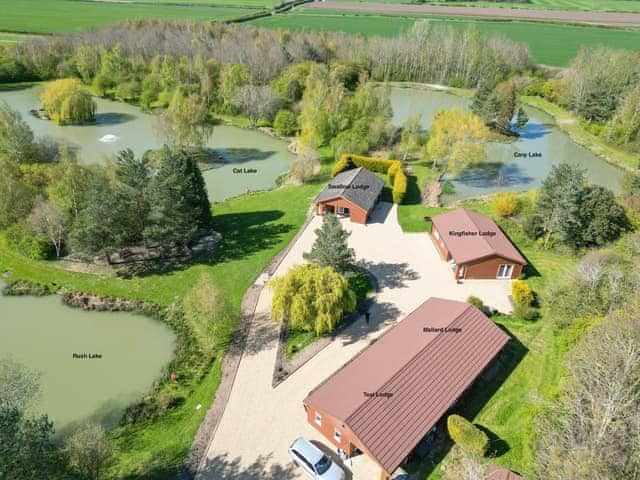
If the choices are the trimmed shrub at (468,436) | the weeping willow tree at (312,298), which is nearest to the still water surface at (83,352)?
the weeping willow tree at (312,298)

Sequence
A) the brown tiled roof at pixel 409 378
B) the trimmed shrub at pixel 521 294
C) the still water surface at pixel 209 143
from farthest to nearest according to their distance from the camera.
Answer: the still water surface at pixel 209 143 → the trimmed shrub at pixel 521 294 → the brown tiled roof at pixel 409 378

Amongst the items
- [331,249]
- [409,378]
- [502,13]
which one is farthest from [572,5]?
[409,378]

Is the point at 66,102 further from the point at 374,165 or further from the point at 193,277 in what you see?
the point at 374,165

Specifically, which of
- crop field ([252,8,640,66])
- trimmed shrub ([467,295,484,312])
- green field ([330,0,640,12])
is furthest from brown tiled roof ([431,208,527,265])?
green field ([330,0,640,12])

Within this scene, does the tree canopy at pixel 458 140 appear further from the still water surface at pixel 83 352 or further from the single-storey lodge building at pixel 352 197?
A: the still water surface at pixel 83 352

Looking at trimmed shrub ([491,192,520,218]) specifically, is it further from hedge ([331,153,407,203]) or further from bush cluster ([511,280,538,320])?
bush cluster ([511,280,538,320])

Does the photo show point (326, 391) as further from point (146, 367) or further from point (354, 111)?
point (354, 111)
